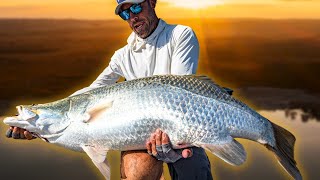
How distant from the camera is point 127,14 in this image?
20.1ft

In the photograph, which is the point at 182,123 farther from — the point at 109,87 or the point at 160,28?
the point at 160,28

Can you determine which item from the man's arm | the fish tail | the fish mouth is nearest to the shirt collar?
the man's arm

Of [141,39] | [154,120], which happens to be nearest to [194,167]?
[154,120]

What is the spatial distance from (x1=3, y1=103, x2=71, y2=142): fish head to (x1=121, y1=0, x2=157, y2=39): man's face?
1092mm

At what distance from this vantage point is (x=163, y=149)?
5.38 metres

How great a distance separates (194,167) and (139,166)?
0.51 metres

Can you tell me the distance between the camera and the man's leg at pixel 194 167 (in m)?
5.89

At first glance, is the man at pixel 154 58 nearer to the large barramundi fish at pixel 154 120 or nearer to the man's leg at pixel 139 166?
the man's leg at pixel 139 166

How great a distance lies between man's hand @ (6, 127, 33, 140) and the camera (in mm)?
5804

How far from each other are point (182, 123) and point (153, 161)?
2.67ft

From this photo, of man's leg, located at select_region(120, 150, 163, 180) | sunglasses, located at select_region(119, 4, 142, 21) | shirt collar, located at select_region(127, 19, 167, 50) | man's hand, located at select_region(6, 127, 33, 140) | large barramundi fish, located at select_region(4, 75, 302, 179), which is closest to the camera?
large barramundi fish, located at select_region(4, 75, 302, 179)

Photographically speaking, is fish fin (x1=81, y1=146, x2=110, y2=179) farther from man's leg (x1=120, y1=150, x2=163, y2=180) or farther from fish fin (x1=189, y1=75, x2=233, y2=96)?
fish fin (x1=189, y1=75, x2=233, y2=96)

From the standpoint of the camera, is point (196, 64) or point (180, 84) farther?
point (196, 64)

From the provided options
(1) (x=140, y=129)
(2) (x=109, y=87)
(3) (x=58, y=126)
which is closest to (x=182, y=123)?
(1) (x=140, y=129)
